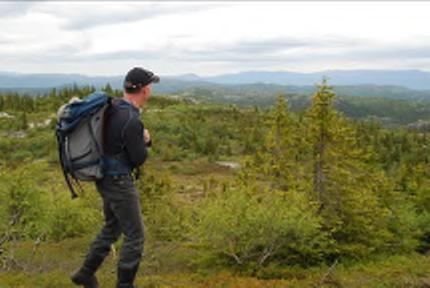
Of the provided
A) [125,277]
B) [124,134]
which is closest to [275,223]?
[125,277]

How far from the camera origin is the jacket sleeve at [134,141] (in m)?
6.32

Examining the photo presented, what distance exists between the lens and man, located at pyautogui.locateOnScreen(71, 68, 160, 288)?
637cm

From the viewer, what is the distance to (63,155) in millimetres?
6492

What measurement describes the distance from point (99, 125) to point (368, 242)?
15.8 meters

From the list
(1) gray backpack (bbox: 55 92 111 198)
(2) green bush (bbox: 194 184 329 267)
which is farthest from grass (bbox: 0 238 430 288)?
(1) gray backpack (bbox: 55 92 111 198)

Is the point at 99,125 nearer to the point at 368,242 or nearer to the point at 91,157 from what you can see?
the point at 91,157

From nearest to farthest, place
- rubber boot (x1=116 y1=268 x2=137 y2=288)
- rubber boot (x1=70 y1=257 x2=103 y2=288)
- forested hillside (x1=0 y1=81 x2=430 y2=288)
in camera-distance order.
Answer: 1. rubber boot (x1=116 y1=268 x2=137 y2=288)
2. rubber boot (x1=70 y1=257 x2=103 y2=288)
3. forested hillside (x1=0 y1=81 x2=430 y2=288)

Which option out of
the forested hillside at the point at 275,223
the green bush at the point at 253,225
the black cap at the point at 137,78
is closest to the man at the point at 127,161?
the black cap at the point at 137,78

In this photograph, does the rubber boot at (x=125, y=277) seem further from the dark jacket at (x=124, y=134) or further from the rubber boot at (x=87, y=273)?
the dark jacket at (x=124, y=134)

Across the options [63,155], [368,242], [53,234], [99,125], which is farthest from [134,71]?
[53,234]

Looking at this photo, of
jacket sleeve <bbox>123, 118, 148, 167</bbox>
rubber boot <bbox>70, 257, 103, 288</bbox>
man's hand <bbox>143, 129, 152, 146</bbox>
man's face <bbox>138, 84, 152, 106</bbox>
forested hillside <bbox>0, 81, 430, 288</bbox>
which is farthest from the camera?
forested hillside <bbox>0, 81, 430, 288</bbox>

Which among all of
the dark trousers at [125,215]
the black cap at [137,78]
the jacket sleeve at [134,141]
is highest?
the black cap at [137,78]

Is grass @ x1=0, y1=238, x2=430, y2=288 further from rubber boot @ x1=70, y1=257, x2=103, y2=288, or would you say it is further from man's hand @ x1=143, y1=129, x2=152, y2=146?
man's hand @ x1=143, y1=129, x2=152, y2=146

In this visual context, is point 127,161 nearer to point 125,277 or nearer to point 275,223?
point 125,277
